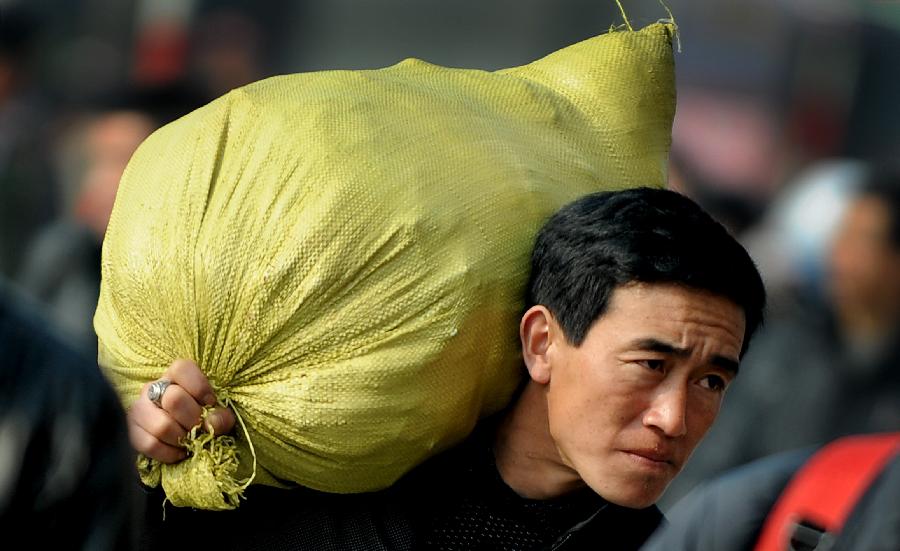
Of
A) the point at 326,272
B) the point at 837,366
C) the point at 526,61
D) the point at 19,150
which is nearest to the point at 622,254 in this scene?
the point at 326,272

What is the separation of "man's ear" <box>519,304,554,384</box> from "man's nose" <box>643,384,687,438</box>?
216 millimetres

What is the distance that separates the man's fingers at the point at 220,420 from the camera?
3086 millimetres

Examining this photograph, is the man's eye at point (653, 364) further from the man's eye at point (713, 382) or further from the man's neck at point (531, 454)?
the man's neck at point (531, 454)

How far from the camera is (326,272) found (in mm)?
3025

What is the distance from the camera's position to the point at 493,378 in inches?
127

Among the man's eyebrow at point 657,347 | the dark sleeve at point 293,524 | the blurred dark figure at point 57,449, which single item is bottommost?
the dark sleeve at point 293,524

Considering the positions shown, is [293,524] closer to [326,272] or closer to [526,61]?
[326,272]

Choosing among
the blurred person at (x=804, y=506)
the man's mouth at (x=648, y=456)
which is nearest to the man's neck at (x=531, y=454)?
the man's mouth at (x=648, y=456)

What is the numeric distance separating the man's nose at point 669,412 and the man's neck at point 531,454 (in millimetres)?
234

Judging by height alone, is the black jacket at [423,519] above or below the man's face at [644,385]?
below

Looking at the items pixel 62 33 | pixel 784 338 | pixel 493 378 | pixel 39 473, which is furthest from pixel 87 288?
pixel 62 33

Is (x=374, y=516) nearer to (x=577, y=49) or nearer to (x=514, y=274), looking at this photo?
(x=514, y=274)

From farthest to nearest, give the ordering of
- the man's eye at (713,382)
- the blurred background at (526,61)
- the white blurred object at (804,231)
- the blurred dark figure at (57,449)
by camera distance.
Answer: the white blurred object at (804,231), the blurred background at (526,61), the man's eye at (713,382), the blurred dark figure at (57,449)

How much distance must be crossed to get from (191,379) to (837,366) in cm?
327
